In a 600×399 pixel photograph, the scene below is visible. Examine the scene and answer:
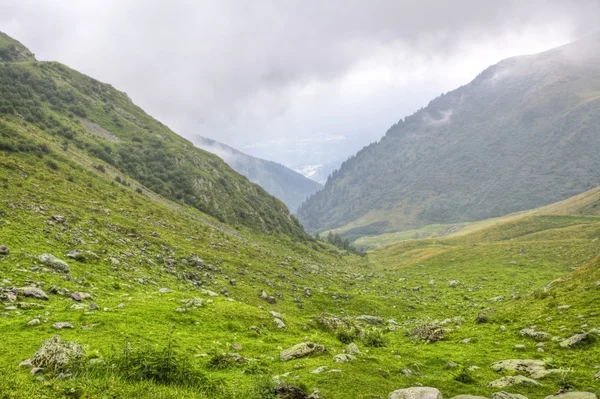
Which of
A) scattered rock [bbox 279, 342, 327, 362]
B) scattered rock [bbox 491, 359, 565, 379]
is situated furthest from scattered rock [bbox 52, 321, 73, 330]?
scattered rock [bbox 491, 359, 565, 379]

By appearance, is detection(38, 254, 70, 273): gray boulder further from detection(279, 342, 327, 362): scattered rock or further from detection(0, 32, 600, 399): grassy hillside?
detection(279, 342, 327, 362): scattered rock

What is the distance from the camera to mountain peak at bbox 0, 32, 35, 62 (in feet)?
369

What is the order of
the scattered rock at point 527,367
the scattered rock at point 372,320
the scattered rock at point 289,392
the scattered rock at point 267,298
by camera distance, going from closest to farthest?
1. the scattered rock at point 289,392
2. the scattered rock at point 527,367
3. the scattered rock at point 372,320
4. the scattered rock at point 267,298

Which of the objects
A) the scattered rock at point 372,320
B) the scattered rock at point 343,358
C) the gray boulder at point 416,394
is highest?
the gray boulder at point 416,394

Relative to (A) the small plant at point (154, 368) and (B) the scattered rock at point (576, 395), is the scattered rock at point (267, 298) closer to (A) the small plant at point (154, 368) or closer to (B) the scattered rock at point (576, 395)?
(A) the small plant at point (154, 368)

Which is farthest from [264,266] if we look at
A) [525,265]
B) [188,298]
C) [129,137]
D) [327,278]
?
[129,137]

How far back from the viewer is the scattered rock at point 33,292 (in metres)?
16.5

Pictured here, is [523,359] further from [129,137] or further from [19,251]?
[129,137]

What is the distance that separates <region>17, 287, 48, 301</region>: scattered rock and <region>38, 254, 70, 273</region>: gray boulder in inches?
152

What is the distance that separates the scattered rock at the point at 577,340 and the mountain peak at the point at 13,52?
144 m

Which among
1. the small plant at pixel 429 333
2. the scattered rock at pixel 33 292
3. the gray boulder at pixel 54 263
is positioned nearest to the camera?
the scattered rock at pixel 33 292

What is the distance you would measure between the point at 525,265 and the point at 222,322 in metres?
54.1

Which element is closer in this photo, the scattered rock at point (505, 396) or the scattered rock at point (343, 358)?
the scattered rock at point (505, 396)

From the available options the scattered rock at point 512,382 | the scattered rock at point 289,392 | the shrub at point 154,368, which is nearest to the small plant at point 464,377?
the scattered rock at point 512,382
